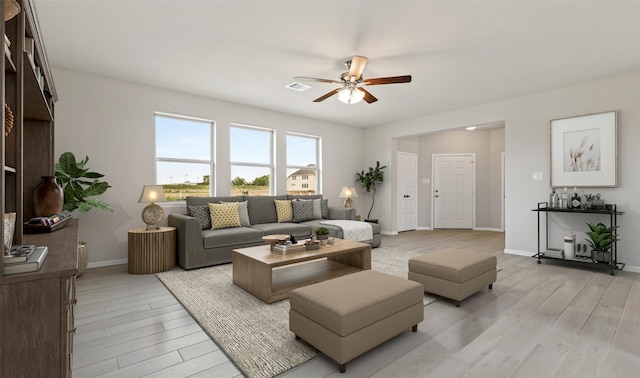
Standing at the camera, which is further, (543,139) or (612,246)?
(543,139)

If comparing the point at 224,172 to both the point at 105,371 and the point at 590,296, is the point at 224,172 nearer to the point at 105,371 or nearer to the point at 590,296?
the point at 105,371

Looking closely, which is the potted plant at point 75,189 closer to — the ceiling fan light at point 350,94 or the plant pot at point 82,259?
the plant pot at point 82,259

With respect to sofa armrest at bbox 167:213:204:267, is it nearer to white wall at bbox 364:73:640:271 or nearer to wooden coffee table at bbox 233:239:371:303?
wooden coffee table at bbox 233:239:371:303

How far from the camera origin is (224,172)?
535 centimetres

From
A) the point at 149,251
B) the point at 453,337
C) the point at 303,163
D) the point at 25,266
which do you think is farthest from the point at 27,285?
the point at 303,163

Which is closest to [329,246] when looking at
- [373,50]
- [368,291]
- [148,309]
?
[368,291]

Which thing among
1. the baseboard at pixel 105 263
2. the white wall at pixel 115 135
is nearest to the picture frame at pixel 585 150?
the white wall at pixel 115 135

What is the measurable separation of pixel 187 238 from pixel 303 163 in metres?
3.29

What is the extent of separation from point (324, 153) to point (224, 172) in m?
2.44

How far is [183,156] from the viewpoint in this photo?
5.01 meters

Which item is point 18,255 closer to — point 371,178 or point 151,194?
point 151,194

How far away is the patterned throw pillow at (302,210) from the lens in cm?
566

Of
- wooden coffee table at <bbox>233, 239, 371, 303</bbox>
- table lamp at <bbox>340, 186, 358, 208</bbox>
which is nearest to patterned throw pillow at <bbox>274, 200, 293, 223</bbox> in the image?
table lamp at <bbox>340, 186, 358, 208</bbox>

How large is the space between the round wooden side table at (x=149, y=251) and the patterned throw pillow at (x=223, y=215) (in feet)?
2.36
